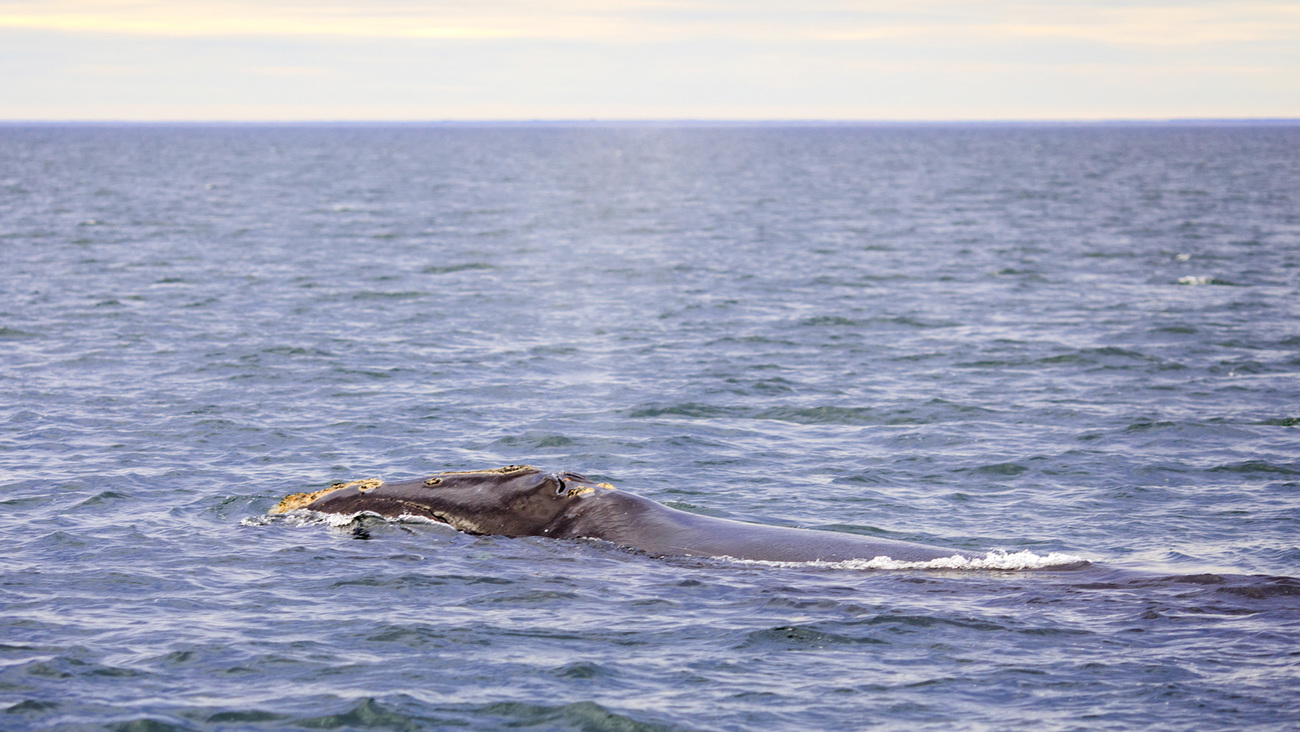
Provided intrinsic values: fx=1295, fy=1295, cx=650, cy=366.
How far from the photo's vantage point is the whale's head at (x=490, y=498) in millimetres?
13039

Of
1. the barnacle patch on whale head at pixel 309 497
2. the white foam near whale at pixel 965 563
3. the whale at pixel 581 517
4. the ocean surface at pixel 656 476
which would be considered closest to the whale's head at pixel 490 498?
the whale at pixel 581 517

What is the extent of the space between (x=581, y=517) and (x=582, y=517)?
0.01 m

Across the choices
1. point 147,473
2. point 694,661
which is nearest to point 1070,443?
point 694,661

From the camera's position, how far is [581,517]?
13016 millimetres

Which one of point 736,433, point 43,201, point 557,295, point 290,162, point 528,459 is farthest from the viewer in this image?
point 290,162

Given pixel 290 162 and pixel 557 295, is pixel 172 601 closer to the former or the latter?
pixel 557 295

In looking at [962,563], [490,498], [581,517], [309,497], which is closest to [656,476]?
[581,517]

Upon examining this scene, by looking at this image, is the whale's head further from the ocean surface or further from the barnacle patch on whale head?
the ocean surface

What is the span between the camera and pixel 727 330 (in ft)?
103

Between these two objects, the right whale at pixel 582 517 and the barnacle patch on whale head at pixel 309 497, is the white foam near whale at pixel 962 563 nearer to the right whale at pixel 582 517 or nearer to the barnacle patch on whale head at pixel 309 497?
the right whale at pixel 582 517

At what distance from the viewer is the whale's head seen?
13.0m

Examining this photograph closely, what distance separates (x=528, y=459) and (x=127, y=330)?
14790 millimetres

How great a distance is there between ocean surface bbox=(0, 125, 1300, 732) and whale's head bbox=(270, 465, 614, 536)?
230 millimetres

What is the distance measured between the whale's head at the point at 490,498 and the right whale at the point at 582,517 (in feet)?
0.03
